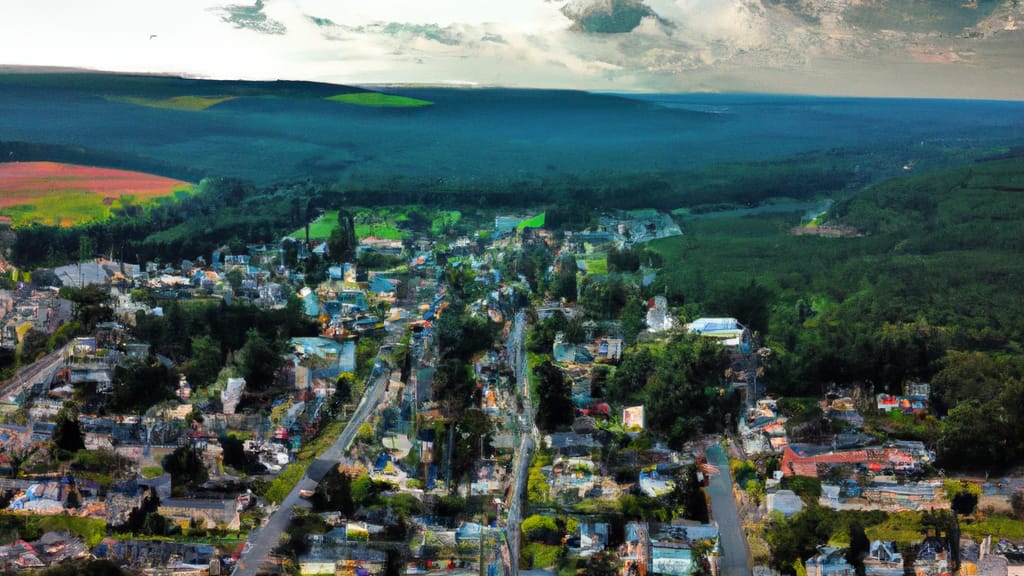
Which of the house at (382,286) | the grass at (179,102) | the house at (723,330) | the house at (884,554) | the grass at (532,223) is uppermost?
the grass at (179,102)

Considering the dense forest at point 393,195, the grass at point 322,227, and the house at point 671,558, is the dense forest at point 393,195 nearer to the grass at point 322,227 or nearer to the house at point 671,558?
the grass at point 322,227

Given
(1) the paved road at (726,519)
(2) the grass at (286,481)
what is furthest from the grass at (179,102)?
(1) the paved road at (726,519)

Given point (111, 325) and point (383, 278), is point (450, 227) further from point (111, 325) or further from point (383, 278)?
point (111, 325)

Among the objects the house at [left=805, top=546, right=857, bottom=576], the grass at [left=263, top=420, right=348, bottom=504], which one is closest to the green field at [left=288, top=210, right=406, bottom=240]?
the grass at [left=263, top=420, right=348, bottom=504]

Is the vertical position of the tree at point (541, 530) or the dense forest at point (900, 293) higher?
the dense forest at point (900, 293)

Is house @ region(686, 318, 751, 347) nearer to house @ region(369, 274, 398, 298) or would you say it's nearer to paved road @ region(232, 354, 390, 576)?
paved road @ region(232, 354, 390, 576)

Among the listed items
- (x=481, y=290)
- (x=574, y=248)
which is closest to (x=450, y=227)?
(x=574, y=248)

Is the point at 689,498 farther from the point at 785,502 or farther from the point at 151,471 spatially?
the point at 151,471
